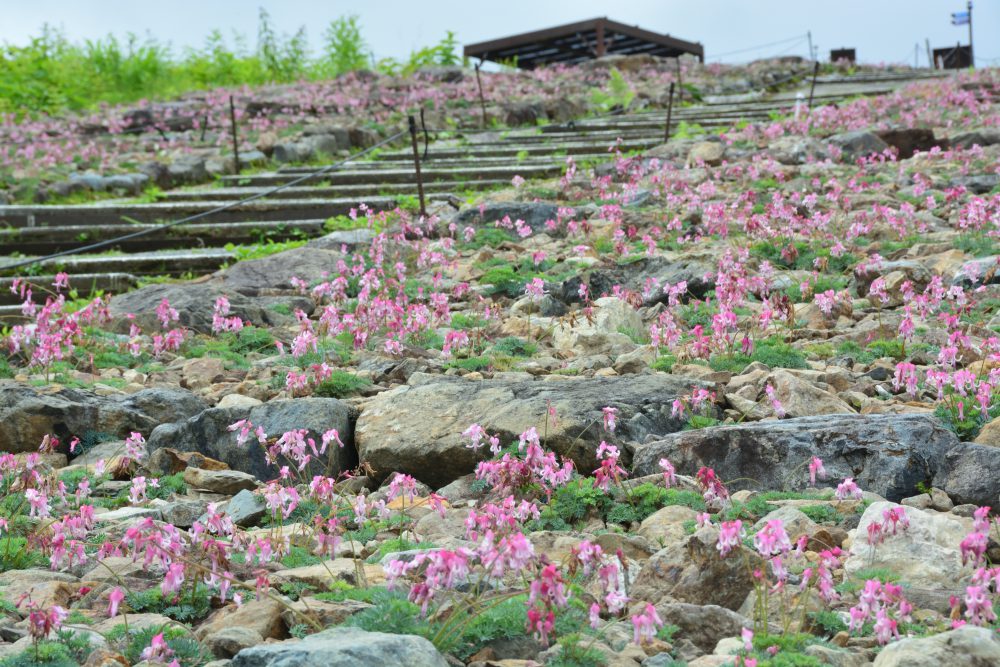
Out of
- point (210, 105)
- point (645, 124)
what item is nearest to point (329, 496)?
Answer: point (645, 124)

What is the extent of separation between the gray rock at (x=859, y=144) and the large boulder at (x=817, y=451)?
37.8 feet

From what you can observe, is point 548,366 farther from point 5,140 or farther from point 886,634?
point 5,140

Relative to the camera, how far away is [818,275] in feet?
31.3

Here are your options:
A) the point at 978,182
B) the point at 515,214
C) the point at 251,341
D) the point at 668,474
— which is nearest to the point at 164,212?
the point at 515,214

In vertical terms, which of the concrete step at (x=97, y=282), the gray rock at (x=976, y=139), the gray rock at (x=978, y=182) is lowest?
the concrete step at (x=97, y=282)

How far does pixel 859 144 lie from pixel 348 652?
15048mm

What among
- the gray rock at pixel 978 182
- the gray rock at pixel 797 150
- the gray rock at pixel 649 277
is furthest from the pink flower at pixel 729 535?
the gray rock at pixel 797 150

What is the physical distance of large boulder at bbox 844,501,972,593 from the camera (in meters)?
4.12

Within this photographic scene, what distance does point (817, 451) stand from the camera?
17.5 ft

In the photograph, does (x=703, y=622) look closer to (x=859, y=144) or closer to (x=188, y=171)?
(x=859, y=144)

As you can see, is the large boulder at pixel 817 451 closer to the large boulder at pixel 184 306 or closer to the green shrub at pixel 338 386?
the green shrub at pixel 338 386

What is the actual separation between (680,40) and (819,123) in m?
22.5

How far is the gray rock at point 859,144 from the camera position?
52.4 ft

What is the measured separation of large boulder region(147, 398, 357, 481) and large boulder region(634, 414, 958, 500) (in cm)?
189
